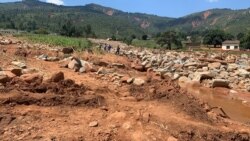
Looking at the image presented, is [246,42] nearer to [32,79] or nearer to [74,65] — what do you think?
[74,65]

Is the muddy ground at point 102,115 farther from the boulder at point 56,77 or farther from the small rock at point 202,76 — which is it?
the small rock at point 202,76

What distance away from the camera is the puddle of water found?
57.4 feet

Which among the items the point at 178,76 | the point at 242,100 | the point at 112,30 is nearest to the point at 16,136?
the point at 242,100

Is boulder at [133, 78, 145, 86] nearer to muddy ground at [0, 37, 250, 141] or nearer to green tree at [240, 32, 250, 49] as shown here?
muddy ground at [0, 37, 250, 141]

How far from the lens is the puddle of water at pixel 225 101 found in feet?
57.4

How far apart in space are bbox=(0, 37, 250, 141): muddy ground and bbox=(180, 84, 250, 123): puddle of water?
18.6ft

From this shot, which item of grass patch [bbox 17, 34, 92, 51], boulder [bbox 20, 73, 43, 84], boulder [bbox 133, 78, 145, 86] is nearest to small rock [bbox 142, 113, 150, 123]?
boulder [bbox 20, 73, 43, 84]

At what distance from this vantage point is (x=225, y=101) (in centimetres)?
2058

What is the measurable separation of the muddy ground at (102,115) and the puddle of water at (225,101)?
223 inches

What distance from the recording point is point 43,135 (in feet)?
26.7

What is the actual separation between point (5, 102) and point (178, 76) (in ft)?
57.4

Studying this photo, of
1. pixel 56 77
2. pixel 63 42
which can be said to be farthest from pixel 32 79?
pixel 63 42

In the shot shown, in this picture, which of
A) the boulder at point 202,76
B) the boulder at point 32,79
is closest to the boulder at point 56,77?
the boulder at point 32,79

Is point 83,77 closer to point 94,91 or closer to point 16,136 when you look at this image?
point 94,91
